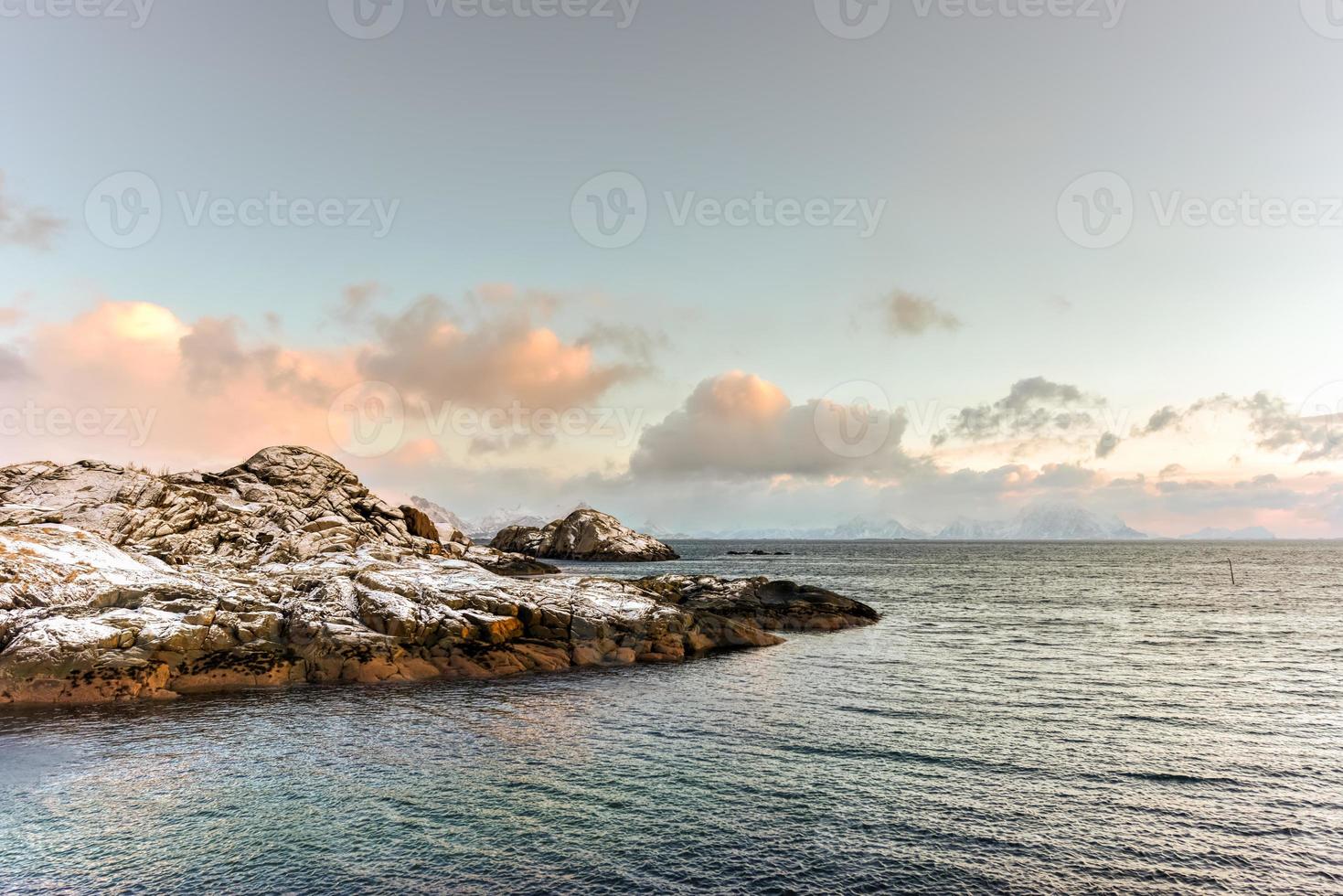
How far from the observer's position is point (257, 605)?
40438 mm

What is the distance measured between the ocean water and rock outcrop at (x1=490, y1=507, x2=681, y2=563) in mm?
139557

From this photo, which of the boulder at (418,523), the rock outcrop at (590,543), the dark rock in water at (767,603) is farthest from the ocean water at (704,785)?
the rock outcrop at (590,543)

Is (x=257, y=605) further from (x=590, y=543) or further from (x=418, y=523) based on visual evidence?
(x=590, y=543)

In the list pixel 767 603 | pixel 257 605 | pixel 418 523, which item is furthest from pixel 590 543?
pixel 257 605

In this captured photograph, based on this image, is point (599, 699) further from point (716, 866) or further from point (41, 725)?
point (41, 725)

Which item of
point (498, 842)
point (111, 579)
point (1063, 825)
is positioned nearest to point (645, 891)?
point (498, 842)

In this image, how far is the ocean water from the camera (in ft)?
51.1

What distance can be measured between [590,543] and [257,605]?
466ft

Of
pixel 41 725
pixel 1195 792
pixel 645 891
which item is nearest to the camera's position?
pixel 645 891

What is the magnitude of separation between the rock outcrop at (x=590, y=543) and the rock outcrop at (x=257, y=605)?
11289 centimetres

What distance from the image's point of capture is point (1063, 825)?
17906 millimetres

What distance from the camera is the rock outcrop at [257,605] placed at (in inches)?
1337

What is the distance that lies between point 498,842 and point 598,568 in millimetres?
125009

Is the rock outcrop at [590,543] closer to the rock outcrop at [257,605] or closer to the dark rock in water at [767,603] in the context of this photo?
the dark rock in water at [767,603]
